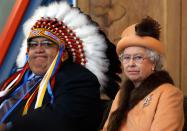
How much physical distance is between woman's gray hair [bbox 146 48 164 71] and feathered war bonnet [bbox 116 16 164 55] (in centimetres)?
2

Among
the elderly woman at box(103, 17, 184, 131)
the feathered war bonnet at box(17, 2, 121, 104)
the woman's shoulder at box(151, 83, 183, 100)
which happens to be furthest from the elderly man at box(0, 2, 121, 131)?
the woman's shoulder at box(151, 83, 183, 100)

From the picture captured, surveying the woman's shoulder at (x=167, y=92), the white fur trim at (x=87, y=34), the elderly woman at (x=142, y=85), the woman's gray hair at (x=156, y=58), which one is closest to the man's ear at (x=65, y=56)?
the white fur trim at (x=87, y=34)

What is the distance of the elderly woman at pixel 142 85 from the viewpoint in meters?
2.52

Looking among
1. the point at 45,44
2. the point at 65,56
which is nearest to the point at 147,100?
the point at 65,56

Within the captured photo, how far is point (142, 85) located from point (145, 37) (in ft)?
0.86

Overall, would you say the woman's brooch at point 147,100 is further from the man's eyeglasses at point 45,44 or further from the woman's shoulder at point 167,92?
the man's eyeglasses at point 45,44

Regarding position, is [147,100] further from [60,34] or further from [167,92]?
[60,34]

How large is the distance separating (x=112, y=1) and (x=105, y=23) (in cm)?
18

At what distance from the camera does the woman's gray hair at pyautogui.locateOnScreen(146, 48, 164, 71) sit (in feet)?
8.79

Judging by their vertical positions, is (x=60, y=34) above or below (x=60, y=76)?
above

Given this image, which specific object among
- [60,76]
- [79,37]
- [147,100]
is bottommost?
[147,100]

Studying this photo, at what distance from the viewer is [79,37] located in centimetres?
310

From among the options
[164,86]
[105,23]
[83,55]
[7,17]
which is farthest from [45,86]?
[7,17]

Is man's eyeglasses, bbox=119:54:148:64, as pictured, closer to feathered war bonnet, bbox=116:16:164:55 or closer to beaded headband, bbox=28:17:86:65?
feathered war bonnet, bbox=116:16:164:55
